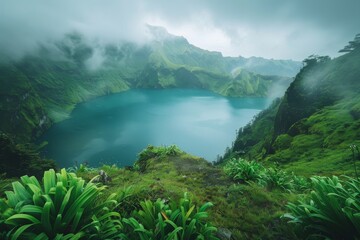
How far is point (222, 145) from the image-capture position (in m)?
129

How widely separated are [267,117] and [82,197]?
520ft

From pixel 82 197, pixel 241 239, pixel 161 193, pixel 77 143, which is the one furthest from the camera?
pixel 77 143

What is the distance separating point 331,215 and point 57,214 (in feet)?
20.2

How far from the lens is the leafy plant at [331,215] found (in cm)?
520

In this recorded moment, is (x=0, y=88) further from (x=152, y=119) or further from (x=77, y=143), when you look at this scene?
(x=152, y=119)

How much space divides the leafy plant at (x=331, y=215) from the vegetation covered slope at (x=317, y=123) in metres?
29.9

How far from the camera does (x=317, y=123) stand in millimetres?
69125

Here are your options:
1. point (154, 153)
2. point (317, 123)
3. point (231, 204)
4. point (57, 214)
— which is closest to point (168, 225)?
point (57, 214)

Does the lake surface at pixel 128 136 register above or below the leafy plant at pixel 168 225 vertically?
above

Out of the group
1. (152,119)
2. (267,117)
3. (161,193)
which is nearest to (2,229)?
(161,193)

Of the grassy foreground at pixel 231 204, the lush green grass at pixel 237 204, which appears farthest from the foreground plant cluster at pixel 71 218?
the lush green grass at pixel 237 204

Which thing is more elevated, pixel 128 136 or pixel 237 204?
pixel 128 136

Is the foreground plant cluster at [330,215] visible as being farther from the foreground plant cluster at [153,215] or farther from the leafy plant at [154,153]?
the leafy plant at [154,153]

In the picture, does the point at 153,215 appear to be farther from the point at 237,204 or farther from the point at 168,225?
the point at 237,204
